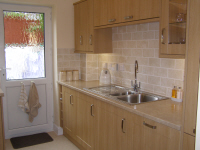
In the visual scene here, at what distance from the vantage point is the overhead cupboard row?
2.07 metres

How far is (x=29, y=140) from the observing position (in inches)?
147

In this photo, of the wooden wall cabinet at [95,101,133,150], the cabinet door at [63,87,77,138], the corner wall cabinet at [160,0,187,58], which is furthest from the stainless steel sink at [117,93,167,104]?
the cabinet door at [63,87,77,138]

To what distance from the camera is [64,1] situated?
3828 millimetres

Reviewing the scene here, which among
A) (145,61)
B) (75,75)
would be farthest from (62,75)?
(145,61)

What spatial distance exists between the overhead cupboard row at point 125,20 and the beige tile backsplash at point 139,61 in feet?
0.69

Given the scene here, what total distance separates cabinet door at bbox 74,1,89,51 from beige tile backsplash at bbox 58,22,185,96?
24 cm

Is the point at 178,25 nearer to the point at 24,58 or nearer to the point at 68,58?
the point at 68,58

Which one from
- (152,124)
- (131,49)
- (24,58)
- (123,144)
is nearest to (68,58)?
(24,58)

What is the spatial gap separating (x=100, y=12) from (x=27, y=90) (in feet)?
6.11

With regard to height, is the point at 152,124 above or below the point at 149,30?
below

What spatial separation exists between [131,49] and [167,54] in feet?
3.33

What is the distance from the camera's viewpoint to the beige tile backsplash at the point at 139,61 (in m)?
2.62

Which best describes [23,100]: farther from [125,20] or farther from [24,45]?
[125,20]

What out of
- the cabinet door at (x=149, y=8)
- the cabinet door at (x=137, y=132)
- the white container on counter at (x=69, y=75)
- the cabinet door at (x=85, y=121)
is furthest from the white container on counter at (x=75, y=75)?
the cabinet door at (x=137, y=132)
